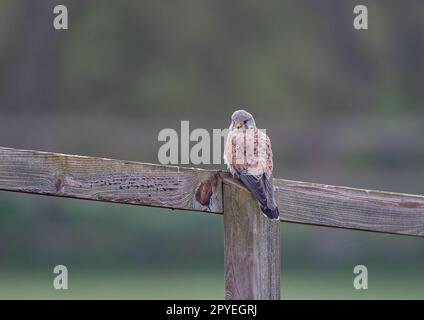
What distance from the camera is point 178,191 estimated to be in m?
3.06

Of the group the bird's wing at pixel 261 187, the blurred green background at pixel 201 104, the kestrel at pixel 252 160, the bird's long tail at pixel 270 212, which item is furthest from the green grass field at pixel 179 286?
the bird's long tail at pixel 270 212

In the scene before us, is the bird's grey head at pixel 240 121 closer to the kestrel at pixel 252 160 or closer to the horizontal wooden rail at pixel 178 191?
the kestrel at pixel 252 160

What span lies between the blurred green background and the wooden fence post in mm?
9643

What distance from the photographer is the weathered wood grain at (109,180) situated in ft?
9.21

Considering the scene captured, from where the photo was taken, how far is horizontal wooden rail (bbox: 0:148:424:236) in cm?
283

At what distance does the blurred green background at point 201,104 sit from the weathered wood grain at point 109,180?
9640 millimetres

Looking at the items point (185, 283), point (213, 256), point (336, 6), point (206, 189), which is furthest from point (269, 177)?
point (336, 6)

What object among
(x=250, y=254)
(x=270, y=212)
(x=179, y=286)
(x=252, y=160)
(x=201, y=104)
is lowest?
(x=250, y=254)

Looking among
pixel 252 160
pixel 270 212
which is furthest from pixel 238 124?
pixel 270 212

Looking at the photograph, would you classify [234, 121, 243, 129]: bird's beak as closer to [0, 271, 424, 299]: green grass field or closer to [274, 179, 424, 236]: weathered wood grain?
[274, 179, 424, 236]: weathered wood grain

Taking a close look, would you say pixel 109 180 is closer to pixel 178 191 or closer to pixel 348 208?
pixel 178 191

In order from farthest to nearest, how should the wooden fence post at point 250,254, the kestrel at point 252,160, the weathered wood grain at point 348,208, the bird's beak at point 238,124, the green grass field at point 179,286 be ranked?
the green grass field at point 179,286, the bird's beak at point 238,124, the weathered wood grain at point 348,208, the kestrel at point 252,160, the wooden fence post at point 250,254

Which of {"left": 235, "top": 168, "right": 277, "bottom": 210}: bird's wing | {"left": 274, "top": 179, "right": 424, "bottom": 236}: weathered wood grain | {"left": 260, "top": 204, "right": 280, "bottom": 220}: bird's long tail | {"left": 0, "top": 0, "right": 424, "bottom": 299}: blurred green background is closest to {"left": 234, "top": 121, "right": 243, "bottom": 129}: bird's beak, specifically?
{"left": 235, "top": 168, "right": 277, "bottom": 210}: bird's wing

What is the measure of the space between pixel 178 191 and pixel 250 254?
0.28m
